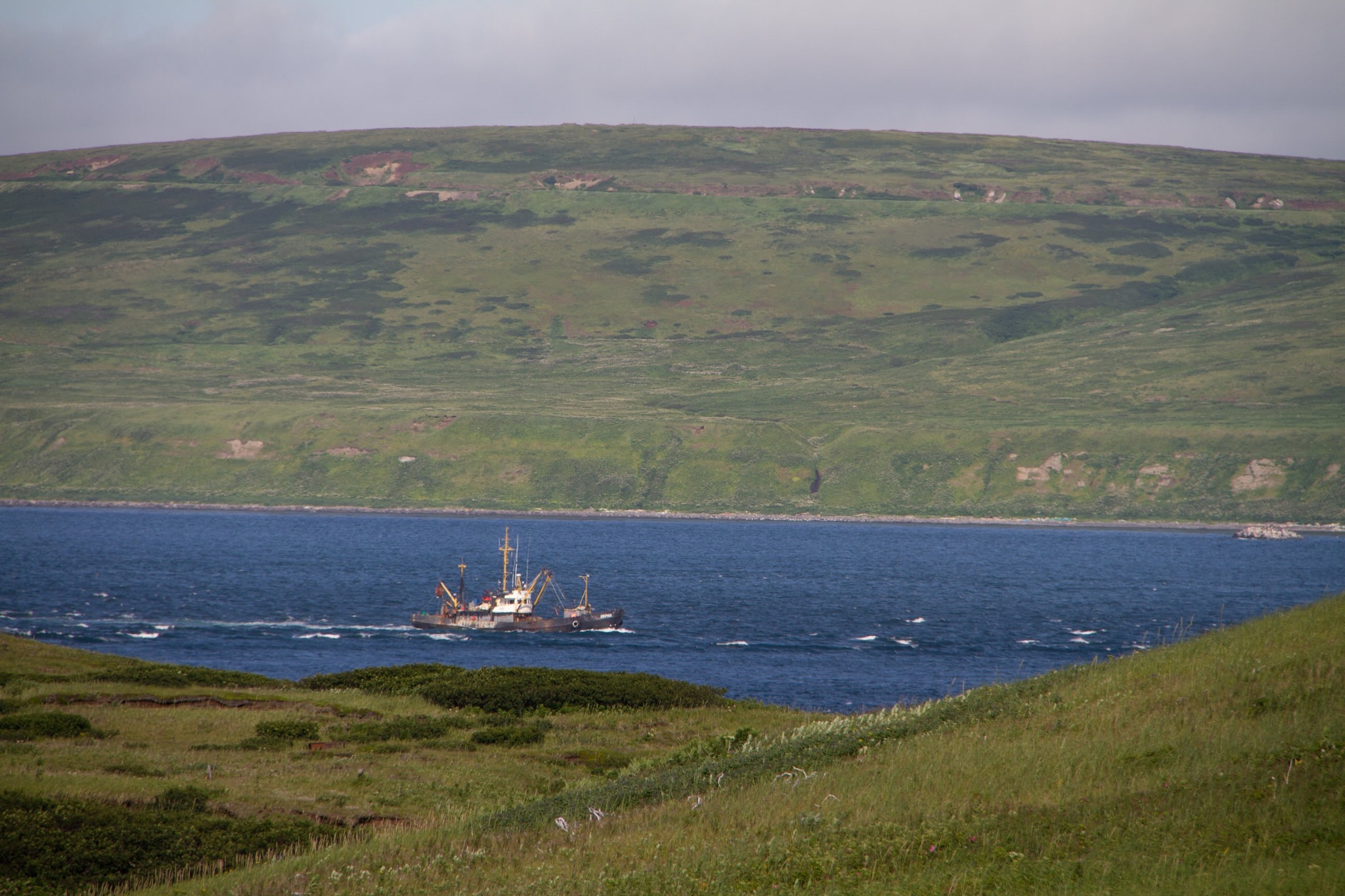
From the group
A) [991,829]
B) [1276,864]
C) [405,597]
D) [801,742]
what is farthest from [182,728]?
[405,597]

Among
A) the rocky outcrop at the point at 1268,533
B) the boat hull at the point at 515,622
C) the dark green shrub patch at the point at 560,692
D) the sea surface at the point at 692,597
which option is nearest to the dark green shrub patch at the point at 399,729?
the dark green shrub patch at the point at 560,692

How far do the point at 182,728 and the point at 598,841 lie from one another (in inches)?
857

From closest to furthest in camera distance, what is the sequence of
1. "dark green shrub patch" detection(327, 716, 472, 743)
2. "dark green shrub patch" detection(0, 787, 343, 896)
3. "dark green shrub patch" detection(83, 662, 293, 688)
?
"dark green shrub patch" detection(0, 787, 343, 896)
"dark green shrub patch" detection(327, 716, 472, 743)
"dark green shrub patch" detection(83, 662, 293, 688)

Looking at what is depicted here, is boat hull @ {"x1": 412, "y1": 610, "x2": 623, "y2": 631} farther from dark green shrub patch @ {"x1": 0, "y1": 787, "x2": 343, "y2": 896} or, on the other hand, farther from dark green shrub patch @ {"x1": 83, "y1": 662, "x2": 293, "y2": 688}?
dark green shrub patch @ {"x1": 0, "y1": 787, "x2": 343, "y2": 896}

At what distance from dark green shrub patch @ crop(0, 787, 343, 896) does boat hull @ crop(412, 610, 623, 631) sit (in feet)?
245

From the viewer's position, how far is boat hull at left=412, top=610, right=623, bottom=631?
3846 inches

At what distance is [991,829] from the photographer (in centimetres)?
1498

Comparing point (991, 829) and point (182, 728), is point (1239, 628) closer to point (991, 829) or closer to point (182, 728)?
point (991, 829)

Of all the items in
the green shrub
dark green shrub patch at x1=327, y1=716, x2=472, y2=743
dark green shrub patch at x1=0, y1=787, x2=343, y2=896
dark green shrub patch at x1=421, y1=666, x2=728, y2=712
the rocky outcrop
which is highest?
dark green shrub patch at x1=0, y1=787, x2=343, y2=896

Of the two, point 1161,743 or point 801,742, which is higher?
point 1161,743

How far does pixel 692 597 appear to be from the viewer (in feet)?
388

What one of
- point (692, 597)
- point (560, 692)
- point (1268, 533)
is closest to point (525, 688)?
point (560, 692)

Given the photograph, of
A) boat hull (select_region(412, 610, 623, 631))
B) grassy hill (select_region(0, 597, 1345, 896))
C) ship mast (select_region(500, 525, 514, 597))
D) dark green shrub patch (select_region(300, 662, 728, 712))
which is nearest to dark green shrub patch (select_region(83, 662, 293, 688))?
dark green shrub patch (select_region(300, 662, 728, 712))

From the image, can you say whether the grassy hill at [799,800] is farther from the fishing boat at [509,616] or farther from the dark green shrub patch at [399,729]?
the fishing boat at [509,616]
